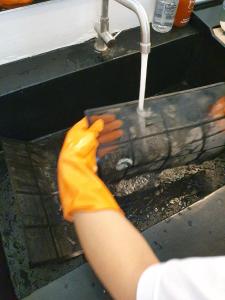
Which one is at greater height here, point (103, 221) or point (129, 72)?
point (129, 72)

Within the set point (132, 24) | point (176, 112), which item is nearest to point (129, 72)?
point (132, 24)

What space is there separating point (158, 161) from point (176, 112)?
0.49 ft

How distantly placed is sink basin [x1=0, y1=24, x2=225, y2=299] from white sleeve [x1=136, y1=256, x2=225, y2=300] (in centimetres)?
36

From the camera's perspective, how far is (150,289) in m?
0.46

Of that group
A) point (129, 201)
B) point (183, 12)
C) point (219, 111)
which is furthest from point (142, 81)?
point (183, 12)

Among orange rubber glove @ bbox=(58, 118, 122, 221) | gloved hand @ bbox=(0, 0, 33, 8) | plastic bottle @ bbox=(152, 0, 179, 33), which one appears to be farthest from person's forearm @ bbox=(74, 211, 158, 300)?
plastic bottle @ bbox=(152, 0, 179, 33)

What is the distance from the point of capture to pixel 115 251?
54cm

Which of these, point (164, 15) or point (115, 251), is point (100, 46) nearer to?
point (164, 15)

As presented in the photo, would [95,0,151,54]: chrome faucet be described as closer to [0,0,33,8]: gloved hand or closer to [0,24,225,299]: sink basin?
[0,24,225,299]: sink basin

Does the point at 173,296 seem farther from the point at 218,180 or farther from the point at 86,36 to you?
the point at 86,36

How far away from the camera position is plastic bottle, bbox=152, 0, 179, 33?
1.02m

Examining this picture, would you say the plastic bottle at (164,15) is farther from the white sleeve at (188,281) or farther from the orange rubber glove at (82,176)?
the white sleeve at (188,281)

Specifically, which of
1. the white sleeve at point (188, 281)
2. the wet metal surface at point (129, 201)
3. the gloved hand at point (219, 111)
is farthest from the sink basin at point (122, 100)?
the white sleeve at point (188, 281)

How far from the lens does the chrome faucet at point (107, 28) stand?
0.70 meters
